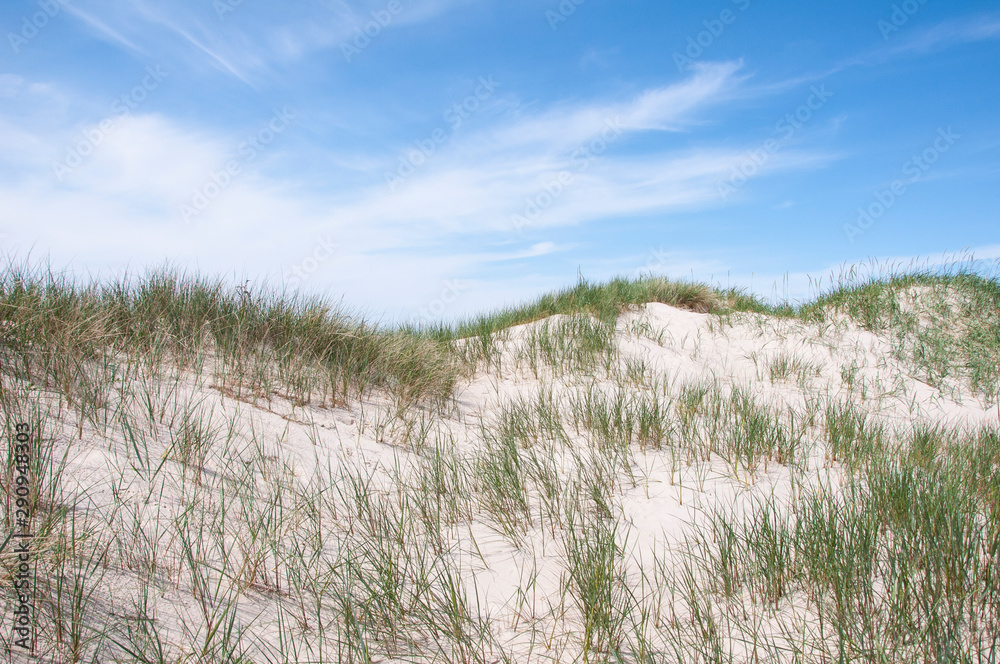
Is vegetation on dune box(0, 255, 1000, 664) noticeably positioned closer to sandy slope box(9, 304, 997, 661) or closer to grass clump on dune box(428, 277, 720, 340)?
sandy slope box(9, 304, 997, 661)

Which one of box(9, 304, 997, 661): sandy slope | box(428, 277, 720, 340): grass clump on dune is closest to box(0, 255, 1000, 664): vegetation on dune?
box(9, 304, 997, 661): sandy slope

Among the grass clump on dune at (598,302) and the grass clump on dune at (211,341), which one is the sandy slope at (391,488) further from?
the grass clump on dune at (598,302)

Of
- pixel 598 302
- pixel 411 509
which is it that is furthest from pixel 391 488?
pixel 598 302

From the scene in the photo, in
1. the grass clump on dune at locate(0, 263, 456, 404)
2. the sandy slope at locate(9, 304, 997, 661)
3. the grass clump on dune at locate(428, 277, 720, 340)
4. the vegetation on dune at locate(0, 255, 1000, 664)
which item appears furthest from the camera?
the grass clump on dune at locate(428, 277, 720, 340)

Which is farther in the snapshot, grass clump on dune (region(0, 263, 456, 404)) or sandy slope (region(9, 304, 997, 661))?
grass clump on dune (region(0, 263, 456, 404))

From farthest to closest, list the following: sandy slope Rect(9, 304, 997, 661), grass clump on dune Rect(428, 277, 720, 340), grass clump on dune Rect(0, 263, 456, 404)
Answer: grass clump on dune Rect(428, 277, 720, 340) < grass clump on dune Rect(0, 263, 456, 404) < sandy slope Rect(9, 304, 997, 661)

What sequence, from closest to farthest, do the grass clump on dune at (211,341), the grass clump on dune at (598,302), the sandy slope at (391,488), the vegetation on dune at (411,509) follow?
the vegetation on dune at (411,509) < the sandy slope at (391,488) < the grass clump on dune at (211,341) < the grass clump on dune at (598,302)

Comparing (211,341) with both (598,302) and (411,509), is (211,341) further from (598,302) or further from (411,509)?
(598,302)

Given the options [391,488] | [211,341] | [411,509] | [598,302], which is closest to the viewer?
[411,509]

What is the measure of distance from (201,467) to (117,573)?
0.98 m

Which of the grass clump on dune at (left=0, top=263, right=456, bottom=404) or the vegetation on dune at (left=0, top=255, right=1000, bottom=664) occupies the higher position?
the grass clump on dune at (left=0, top=263, right=456, bottom=404)

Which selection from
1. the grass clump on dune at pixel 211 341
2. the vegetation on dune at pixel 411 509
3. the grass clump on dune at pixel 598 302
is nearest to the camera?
the vegetation on dune at pixel 411 509

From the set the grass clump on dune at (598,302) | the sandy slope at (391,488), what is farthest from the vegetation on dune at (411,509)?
the grass clump on dune at (598,302)

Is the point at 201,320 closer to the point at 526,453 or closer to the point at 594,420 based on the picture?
the point at 526,453
